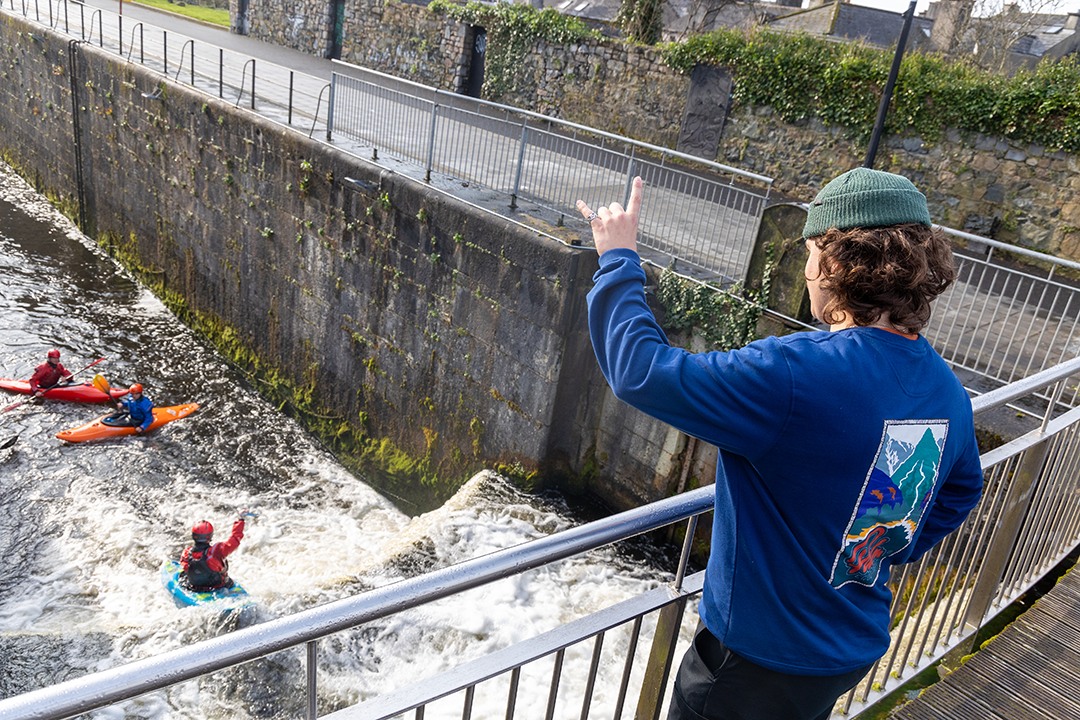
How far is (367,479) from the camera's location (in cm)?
1118

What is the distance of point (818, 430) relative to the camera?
1656 mm

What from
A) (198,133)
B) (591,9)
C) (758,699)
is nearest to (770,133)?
(198,133)

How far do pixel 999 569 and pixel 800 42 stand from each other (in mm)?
12968

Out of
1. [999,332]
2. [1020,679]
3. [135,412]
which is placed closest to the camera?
[1020,679]

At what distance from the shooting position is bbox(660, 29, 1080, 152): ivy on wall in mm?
11961

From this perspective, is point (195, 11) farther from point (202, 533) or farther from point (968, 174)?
point (202, 533)

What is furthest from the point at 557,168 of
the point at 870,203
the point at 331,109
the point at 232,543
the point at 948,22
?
the point at 948,22

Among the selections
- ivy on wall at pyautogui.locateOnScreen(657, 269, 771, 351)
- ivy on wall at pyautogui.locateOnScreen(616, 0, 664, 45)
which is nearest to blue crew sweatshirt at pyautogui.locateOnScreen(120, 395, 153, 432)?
ivy on wall at pyautogui.locateOnScreen(657, 269, 771, 351)

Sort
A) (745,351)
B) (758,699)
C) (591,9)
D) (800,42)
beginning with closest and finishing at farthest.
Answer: (745,351) → (758,699) → (800,42) → (591,9)

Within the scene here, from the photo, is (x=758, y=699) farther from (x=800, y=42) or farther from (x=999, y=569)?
(x=800, y=42)

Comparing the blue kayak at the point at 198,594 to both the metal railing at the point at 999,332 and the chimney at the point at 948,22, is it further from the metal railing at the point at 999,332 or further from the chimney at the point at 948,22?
the chimney at the point at 948,22

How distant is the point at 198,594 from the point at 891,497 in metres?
7.63

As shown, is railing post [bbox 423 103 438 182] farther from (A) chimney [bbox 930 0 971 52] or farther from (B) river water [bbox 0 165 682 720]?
(A) chimney [bbox 930 0 971 52]

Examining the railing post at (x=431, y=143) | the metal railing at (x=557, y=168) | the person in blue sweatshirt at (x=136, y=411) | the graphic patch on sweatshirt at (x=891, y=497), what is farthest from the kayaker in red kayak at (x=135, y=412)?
the graphic patch on sweatshirt at (x=891, y=497)
